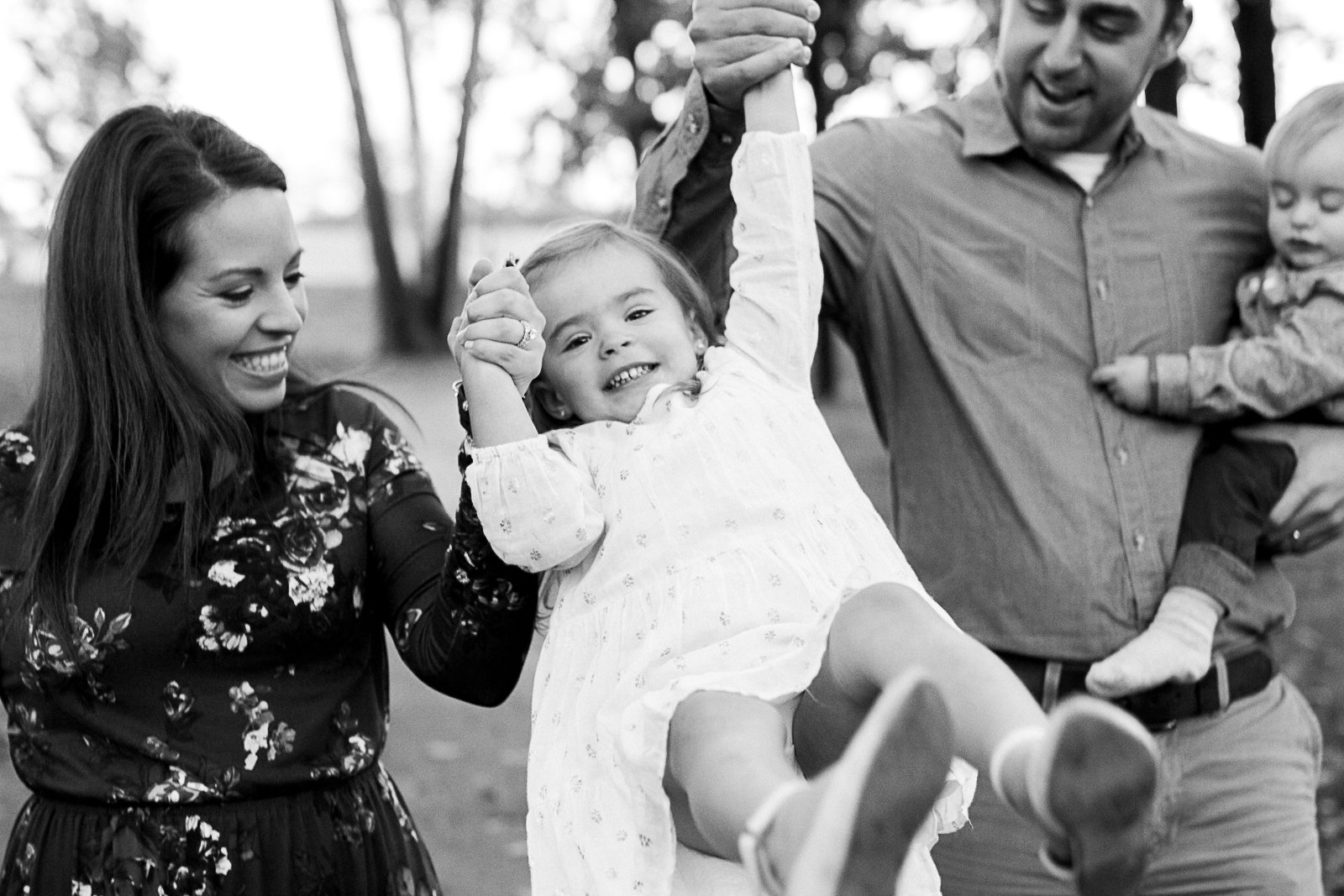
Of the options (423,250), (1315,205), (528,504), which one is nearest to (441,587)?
(528,504)

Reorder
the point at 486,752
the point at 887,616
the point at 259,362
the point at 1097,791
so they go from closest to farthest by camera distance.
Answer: the point at 1097,791 → the point at 887,616 → the point at 259,362 → the point at 486,752

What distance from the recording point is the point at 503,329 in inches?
81.7

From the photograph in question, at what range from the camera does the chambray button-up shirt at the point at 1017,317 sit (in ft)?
8.63

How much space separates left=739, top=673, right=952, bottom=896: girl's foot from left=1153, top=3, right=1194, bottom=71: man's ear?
5.55 ft

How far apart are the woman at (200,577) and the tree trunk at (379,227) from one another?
13.2 m

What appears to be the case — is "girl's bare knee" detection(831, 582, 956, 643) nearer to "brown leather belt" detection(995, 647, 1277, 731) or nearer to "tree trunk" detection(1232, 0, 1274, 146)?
"brown leather belt" detection(995, 647, 1277, 731)

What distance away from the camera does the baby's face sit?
260 centimetres

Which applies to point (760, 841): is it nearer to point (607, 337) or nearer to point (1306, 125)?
point (607, 337)

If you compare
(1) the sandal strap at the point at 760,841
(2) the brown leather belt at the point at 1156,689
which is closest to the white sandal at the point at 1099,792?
(1) the sandal strap at the point at 760,841

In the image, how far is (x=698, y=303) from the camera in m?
2.44

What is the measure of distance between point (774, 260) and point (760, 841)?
104cm

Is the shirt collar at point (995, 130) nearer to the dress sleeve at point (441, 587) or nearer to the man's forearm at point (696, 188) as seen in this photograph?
the man's forearm at point (696, 188)

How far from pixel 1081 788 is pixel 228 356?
1422 mm

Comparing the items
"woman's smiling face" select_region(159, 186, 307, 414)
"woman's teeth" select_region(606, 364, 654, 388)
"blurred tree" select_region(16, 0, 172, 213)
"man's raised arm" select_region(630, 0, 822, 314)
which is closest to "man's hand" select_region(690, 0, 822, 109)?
"man's raised arm" select_region(630, 0, 822, 314)
